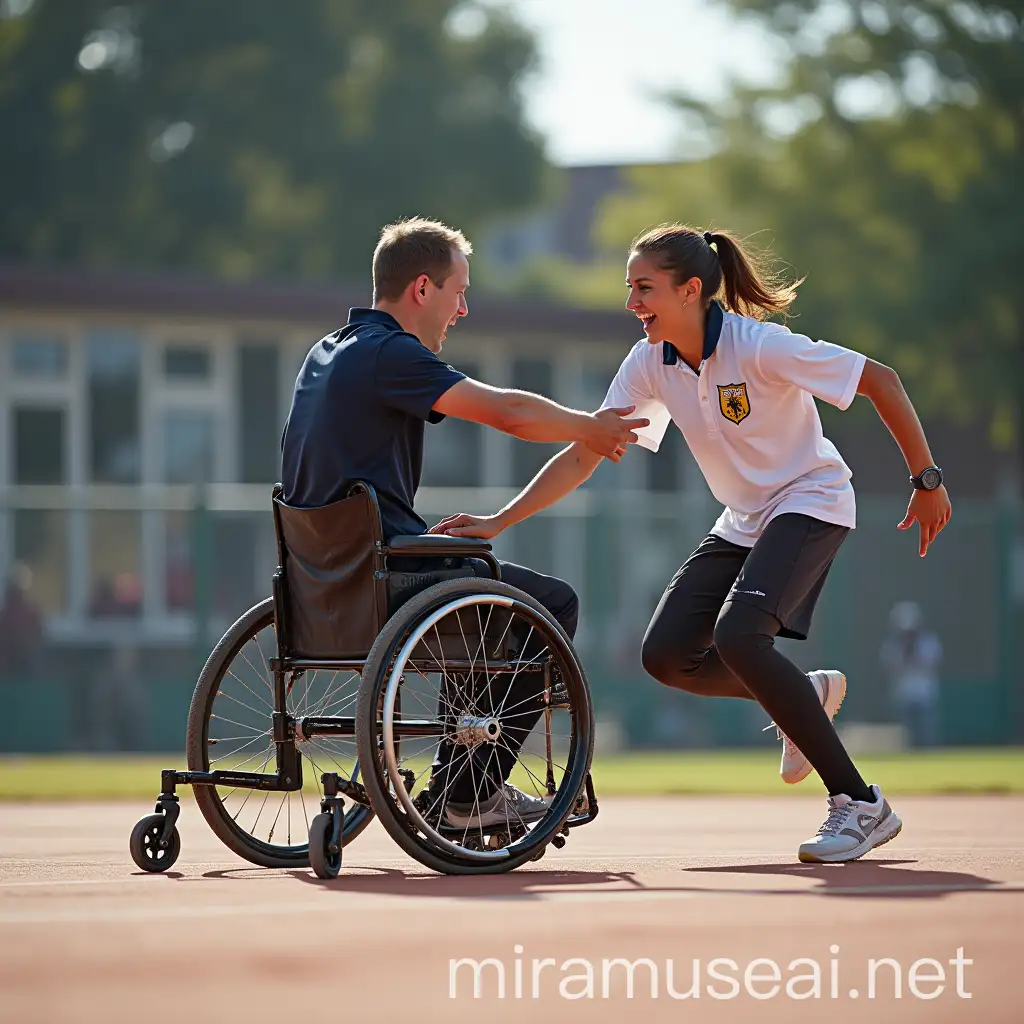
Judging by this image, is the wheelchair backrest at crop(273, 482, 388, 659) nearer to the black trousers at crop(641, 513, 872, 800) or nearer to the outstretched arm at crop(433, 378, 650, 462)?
the outstretched arm at crop(433, 378, 650, 462)

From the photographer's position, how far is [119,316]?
21500mm

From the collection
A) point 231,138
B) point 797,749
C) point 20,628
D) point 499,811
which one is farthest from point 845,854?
point 231,138

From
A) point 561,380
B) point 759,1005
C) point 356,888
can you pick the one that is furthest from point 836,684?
point 561,380

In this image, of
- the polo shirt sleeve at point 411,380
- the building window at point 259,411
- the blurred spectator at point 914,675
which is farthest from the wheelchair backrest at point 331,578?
the building window at point 259,411

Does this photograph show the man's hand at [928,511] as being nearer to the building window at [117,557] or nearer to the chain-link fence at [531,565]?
the chain-link fence at [531,565]

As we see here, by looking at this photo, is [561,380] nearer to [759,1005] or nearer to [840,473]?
[840,473]

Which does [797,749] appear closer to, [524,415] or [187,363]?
[524,415]

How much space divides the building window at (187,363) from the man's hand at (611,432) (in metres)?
16.4

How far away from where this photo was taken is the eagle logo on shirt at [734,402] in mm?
5867

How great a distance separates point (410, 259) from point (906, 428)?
1345mm

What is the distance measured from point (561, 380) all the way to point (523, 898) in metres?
19.3

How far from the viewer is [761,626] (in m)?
5.68

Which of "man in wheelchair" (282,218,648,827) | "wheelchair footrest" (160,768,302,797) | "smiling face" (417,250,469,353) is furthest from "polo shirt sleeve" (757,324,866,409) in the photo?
"wheelchair footrest" (160,768,302,797)

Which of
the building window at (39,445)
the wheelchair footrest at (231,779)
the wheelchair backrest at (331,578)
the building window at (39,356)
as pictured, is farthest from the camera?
the building window at (39,356)
